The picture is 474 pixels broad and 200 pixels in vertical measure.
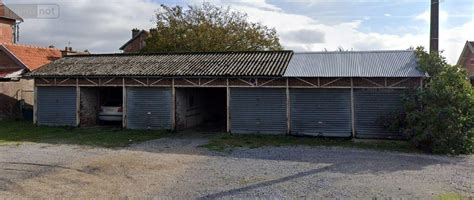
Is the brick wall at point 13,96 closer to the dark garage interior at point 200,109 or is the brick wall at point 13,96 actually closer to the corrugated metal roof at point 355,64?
the dark garage interior at point 200,109

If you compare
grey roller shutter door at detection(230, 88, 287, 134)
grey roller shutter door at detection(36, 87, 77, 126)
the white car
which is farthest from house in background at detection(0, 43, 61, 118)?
grey roller shutter door at detection(230, 88, 287, 134)

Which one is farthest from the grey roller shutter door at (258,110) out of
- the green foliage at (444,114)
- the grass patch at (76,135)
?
the green foliage at (444,114)

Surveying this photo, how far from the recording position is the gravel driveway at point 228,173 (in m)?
8.11

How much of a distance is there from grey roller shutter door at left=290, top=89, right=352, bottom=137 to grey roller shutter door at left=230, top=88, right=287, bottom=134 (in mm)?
509

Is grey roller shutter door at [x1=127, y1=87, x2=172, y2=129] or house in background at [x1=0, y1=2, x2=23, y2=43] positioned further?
house in background at [x1=0, y1=2, x2=23, y2=43]

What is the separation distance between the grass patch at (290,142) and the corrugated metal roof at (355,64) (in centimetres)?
254

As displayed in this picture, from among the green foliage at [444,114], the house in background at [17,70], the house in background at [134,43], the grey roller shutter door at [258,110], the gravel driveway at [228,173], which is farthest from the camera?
the house in background at [134,43]

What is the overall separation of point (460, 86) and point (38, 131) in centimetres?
1754

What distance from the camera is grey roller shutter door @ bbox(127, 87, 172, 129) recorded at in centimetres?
1805

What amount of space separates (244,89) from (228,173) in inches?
291

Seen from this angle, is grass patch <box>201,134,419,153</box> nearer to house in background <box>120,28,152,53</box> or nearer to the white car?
the white car

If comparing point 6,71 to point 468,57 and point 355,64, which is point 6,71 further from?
point 468,57

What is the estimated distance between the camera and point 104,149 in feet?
44.0

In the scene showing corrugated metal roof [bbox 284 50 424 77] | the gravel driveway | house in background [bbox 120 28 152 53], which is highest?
house in background [bbox 120 28 152 53]
